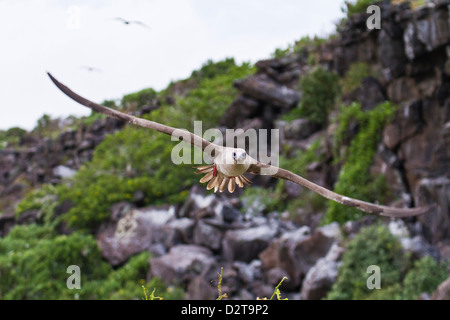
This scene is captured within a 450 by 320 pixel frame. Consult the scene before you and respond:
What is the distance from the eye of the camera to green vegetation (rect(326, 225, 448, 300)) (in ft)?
24.4

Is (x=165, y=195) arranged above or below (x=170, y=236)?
above

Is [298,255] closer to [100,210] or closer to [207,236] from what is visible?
[207,236]

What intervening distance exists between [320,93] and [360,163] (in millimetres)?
5581

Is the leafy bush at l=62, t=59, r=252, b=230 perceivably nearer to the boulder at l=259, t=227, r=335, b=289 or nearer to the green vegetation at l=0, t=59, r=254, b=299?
the green vegetation at l=0, t=59, r=254, b=299

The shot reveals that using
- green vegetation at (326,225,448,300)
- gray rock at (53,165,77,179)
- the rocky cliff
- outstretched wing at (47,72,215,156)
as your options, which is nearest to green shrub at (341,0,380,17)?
the rocky cliff

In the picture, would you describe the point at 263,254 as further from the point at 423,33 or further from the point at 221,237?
the point at 423,33

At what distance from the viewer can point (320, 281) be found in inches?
340

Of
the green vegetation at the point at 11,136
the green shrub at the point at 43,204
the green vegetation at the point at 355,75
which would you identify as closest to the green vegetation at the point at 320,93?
the green vegetation at the point at 355,75

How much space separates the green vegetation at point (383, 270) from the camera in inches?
293

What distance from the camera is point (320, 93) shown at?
53.1 feet

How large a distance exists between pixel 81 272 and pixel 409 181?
33.0ft

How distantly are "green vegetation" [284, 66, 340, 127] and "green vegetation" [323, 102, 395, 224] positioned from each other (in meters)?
3.42

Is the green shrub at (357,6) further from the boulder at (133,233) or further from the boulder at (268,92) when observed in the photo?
the boulder at (133,233)
